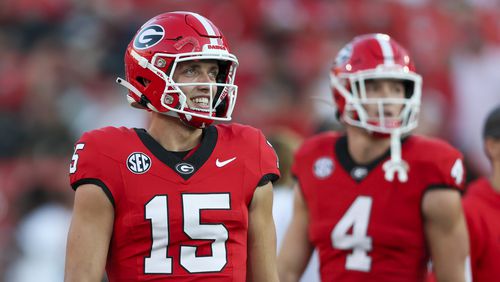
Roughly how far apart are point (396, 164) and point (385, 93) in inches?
13.8

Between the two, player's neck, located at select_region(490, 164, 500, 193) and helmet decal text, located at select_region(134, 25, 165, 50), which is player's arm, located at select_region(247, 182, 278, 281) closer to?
helmet decal text, located at select_region(134, 25, 165, 50)

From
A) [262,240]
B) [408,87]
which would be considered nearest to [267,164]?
[262,240]

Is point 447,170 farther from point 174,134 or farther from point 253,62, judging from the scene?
point 253,62

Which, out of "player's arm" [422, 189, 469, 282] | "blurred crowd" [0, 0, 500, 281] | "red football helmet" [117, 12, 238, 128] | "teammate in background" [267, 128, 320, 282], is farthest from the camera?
"blurred crowd" [0, 0, 500, 281]

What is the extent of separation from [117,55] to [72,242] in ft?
20.3

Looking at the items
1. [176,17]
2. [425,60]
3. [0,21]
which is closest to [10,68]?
[0,21]

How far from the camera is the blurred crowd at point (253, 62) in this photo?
30.3 ft

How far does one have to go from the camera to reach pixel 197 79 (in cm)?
388

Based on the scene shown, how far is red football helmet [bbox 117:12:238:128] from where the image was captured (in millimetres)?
3840

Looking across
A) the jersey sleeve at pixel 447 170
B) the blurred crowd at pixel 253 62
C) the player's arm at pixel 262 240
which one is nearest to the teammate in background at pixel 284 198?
the jersey sleeve at pixel 447 170

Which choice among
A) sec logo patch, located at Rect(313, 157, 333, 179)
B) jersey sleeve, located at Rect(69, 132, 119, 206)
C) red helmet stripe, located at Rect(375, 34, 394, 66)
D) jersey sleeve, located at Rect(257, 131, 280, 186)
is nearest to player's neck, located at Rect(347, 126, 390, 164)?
Result: sec logo patch, located at Rect(313, 157, 333, 179)

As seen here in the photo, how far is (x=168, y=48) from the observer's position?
3881 mm

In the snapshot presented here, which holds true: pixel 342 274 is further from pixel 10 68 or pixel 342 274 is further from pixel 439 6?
pixel 439 6

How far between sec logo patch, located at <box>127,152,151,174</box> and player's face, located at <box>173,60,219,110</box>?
240 millimetres
